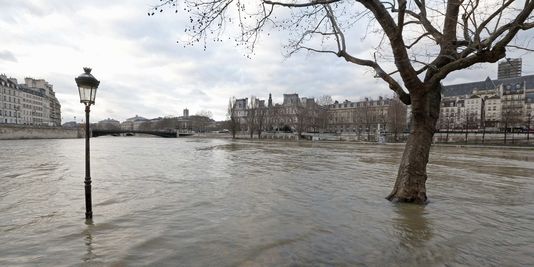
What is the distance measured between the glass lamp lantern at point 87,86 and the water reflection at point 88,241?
2.66 meters

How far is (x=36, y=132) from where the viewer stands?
252 ft

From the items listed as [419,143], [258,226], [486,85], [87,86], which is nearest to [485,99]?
[486,85]

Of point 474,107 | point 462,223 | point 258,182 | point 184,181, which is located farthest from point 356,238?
point 474,107

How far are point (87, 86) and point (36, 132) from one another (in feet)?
279

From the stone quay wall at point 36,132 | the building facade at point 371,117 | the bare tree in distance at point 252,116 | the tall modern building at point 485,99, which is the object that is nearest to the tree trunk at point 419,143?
the building facade at point 371,117

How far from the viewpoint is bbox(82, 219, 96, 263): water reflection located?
5.37 m

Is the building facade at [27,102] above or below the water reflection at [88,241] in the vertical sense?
above

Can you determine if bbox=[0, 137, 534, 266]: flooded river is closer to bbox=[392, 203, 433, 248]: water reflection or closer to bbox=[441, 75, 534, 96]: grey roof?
bbox=[392, 203, 433, 248]: water reflection

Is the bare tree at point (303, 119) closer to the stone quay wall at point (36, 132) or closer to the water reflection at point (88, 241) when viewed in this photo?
the stone quay wall at point (36, 132)

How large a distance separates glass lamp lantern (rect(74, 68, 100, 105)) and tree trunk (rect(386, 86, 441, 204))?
25.9 ft

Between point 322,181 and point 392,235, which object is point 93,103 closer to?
point 392,235

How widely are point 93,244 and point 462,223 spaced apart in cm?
797

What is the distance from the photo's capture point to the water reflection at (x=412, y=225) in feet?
21.5

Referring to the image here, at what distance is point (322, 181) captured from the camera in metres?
→ 14.9
